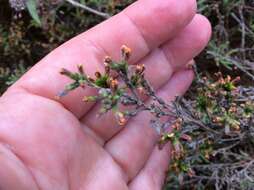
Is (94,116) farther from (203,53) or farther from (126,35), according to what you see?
(203,53)

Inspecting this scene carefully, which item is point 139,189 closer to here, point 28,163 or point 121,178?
point 121,178

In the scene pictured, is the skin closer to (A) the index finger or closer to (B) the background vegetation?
(A) the index finger

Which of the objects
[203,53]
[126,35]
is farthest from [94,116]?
[203,53]

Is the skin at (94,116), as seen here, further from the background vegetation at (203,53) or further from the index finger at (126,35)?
the background vegetation at (203,53)

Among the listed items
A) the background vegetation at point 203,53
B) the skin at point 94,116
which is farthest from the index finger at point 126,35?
the background vegetation at point 203,53

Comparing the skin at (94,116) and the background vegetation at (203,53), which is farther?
the background vegetation at (203,53)

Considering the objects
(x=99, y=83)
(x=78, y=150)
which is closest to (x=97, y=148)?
(x=78, y=150)
